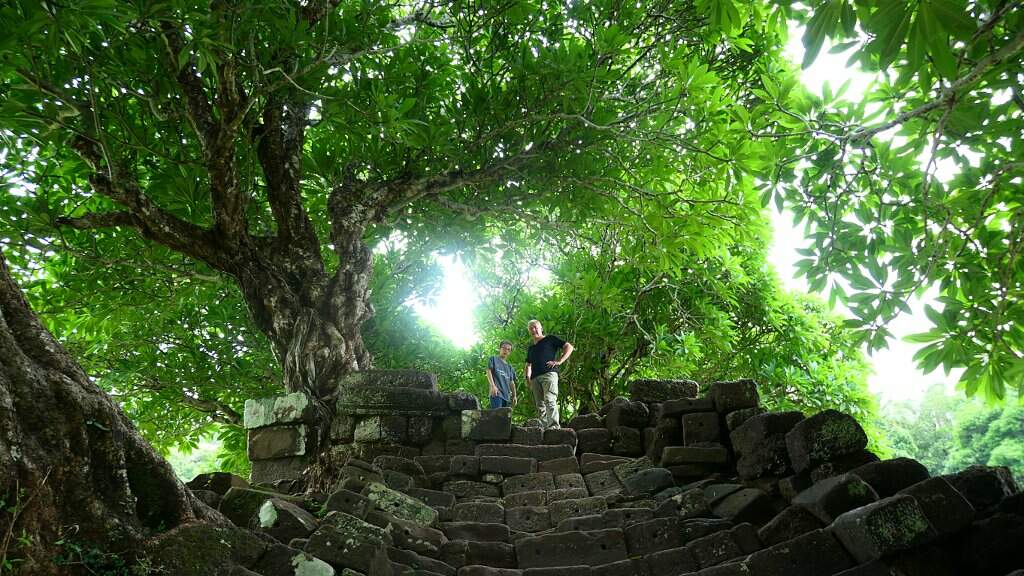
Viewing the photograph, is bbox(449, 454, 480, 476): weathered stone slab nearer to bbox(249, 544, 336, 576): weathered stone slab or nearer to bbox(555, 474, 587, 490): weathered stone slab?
bbox(555, 474, 587, 490): weathered stone slab

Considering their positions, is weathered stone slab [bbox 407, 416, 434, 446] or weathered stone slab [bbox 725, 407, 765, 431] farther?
weathered stone slab [bbox 407, 416, 434, 446]

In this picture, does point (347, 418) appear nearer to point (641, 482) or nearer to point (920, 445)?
point (641, 482)

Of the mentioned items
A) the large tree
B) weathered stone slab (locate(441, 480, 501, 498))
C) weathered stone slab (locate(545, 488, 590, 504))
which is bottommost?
weathered stone slab (locate(545, 488, 590, 504))

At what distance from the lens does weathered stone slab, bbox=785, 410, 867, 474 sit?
3.93m

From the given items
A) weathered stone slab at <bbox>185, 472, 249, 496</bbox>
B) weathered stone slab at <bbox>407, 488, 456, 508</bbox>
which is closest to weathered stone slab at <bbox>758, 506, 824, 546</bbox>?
weathered stone slab at <bbox>407, 488, 456, 508</bbox>

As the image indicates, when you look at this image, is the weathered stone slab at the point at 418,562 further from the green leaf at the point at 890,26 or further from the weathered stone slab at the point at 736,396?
the green leaf at the point at 890,26

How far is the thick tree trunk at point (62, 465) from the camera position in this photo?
2623 millimetres

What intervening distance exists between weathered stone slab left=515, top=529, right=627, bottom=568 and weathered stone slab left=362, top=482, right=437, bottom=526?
755mm

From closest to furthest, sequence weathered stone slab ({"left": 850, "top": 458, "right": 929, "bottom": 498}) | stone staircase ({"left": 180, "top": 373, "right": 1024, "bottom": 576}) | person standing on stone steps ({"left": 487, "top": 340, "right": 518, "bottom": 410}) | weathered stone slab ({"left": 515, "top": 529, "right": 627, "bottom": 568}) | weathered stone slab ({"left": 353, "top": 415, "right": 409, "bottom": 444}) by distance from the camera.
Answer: stone staircase ({"left": 180, "top": 373, "right": 1024, "bottom": 576}) → weathered stone slab ({"left": 850, "top": 458, "right": 929, "bottom": 498}) → weathered stone slab ({"left": 515, "top": 529, "right": 627, "bottom": 568}) → weathered stone slab ({"left": 353, "top": 415, "right": 409, "bottom": 444}) → person standing on stone steps ({"left": 487, "top": 340, "right": 518, "bottom": 410})

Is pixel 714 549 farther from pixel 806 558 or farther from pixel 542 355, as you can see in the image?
pixel 542 355

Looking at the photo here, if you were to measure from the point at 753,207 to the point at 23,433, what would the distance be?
18.1 feet

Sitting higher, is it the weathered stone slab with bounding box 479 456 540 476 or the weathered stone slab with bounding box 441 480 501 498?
the weathered stone slab with bounding box 479 456 540 476

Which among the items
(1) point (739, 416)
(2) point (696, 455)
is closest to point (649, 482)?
(2) point (696, 455)

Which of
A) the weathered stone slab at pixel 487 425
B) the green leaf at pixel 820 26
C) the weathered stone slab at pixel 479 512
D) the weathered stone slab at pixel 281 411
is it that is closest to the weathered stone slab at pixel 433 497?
the weathered stone slab at pixel 479 512
